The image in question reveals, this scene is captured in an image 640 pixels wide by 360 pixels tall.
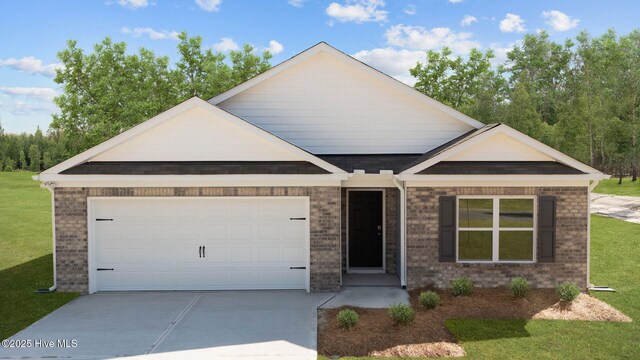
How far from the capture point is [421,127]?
43.4 ft

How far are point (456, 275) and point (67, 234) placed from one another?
9.45 m

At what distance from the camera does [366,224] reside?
12867mm

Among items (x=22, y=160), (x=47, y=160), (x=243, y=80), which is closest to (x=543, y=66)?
(x=243, y=80)

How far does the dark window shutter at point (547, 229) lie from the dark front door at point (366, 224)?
4120 mm

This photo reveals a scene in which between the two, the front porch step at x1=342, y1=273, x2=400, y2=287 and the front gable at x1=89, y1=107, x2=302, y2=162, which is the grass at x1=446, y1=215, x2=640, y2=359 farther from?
the front gable at x1=89, y1=107, x2=302, y2=162

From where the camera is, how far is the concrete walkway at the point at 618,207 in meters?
25.8

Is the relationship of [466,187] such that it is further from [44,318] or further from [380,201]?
[44,318]

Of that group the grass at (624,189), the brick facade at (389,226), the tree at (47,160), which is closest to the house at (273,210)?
the brick facade at (389,226)

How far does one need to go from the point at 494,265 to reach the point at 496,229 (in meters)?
0.87

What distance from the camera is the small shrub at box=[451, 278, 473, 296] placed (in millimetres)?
10094

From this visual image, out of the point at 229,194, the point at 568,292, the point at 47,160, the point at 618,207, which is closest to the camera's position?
the point at 568,292

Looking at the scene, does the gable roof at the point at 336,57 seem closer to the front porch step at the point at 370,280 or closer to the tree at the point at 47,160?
the front porch step at the point at 370,280

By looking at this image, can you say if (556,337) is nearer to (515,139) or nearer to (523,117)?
(515,139)

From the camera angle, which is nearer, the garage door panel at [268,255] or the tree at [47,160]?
the garage door panel at [268,255]
